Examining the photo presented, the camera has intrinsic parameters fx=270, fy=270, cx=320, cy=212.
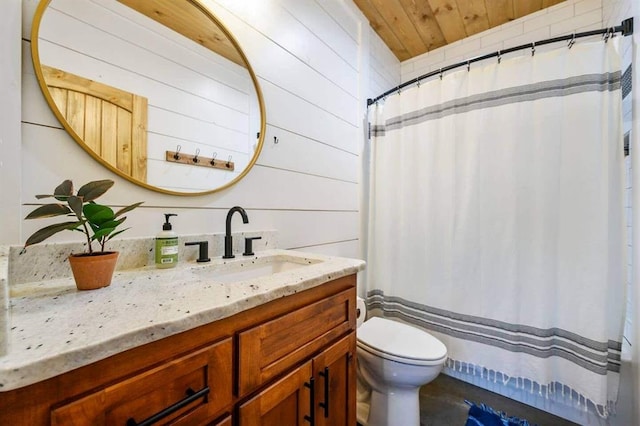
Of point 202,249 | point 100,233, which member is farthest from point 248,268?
point 100,233

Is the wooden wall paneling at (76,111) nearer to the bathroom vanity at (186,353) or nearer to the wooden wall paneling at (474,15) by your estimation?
the bathroom vanity at (186,353)

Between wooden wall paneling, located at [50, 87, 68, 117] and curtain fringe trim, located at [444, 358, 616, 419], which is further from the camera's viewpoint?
curtain fringe trim, located at [444, 358, 616, 419]

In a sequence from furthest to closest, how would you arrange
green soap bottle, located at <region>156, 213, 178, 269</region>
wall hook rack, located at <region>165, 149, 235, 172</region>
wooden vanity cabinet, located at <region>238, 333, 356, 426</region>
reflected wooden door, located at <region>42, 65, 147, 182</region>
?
wall hook rack, located at <region>165, 149, 235, 172</region>
green soap bottle, located at <region>156, 213, 178, 269</region>
reflected wooden door, located at <region>42, 65, 147, 182</region>
wooden vanity cabinet, located at <region>238, 333, 356, 426</region>

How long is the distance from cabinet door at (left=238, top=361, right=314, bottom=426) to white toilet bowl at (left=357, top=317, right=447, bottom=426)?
0.56 metres

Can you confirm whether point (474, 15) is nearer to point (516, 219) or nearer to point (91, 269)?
point (516, 219)

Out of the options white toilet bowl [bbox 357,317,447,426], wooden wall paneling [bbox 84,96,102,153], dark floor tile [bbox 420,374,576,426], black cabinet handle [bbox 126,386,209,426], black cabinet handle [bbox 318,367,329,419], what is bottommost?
dark floor tile [bbox 420,374,576,426]

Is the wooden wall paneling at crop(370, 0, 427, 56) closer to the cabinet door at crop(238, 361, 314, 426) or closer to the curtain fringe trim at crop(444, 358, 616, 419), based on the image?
the cabinet door at crop(238, 361, 314, 426)

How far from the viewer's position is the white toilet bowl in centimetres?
121

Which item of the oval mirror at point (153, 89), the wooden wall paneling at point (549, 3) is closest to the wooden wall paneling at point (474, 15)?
the wooden wall paneling at point (549, 3)

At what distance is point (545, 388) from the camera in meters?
1.43

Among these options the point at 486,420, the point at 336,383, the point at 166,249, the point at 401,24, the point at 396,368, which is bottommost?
the point at 486,420

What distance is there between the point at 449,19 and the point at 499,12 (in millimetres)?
344

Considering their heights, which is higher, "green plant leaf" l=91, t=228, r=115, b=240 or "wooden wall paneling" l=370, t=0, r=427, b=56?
"wooden wall paneling" l=370, t=0, r=427, b=56

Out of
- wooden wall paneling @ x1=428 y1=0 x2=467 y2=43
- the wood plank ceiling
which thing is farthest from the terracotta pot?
wooden wall paneling @ x1=428 y1=0 x2=467 y2=43
